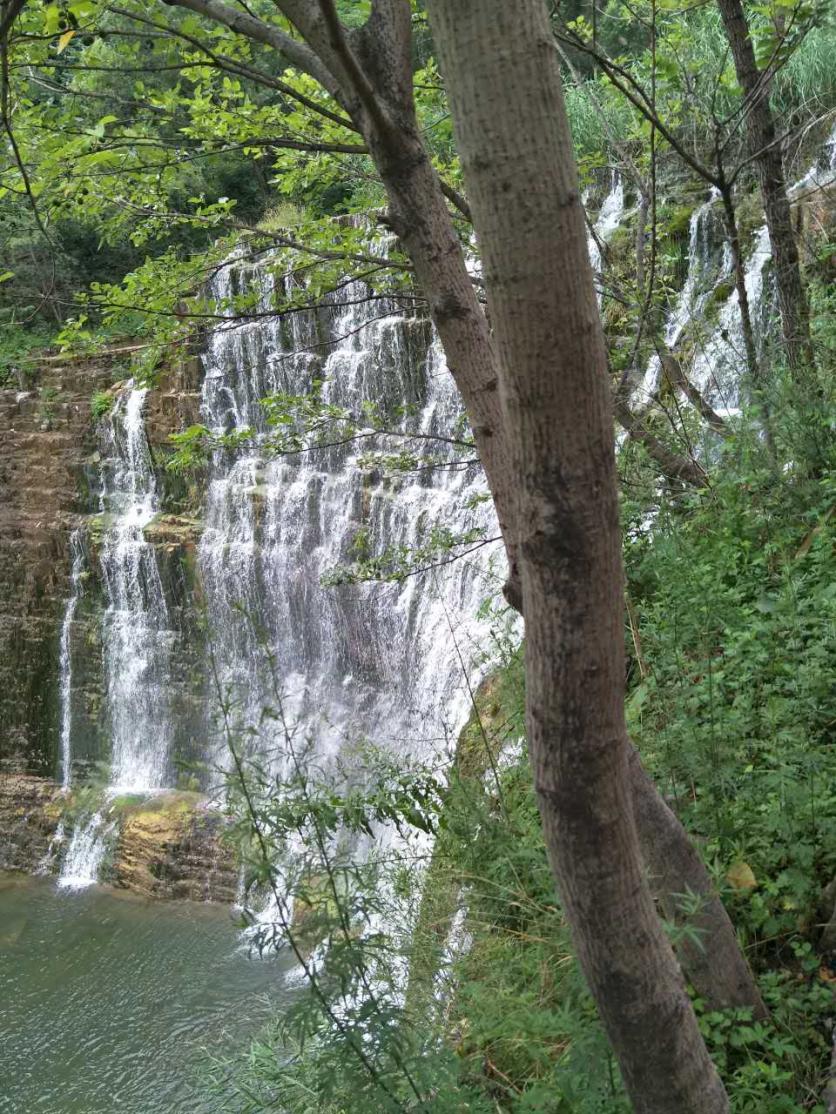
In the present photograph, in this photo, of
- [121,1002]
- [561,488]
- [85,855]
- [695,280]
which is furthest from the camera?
[85,855]

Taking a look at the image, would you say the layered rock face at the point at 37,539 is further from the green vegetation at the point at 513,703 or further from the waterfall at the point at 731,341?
the waterfall at the point at 731,341

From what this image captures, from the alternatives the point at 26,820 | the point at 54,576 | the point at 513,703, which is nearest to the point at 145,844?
the point at 26,820

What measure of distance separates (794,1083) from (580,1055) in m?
0.62

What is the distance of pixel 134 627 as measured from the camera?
1237cm

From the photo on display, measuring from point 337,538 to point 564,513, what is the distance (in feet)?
30.6

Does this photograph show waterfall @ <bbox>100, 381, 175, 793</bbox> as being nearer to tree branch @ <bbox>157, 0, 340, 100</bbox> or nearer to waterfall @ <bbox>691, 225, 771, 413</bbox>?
waterfall @ <bbox>691, 225, 771, 413</bbox>

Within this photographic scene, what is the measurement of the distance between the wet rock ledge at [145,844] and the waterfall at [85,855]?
158mm

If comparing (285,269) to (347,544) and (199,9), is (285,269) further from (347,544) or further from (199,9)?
(347,544)

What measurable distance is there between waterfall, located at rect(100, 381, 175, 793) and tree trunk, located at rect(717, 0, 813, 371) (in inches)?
353

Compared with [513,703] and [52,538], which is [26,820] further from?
[513,703]

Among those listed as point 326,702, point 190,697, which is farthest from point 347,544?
point 190,697

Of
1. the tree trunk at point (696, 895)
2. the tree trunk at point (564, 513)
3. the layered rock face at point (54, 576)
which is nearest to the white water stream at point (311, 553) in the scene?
the layered rock face at point (54, 576)

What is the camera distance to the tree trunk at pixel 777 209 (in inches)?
184

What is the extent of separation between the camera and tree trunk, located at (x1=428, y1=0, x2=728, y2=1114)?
1.29 m
